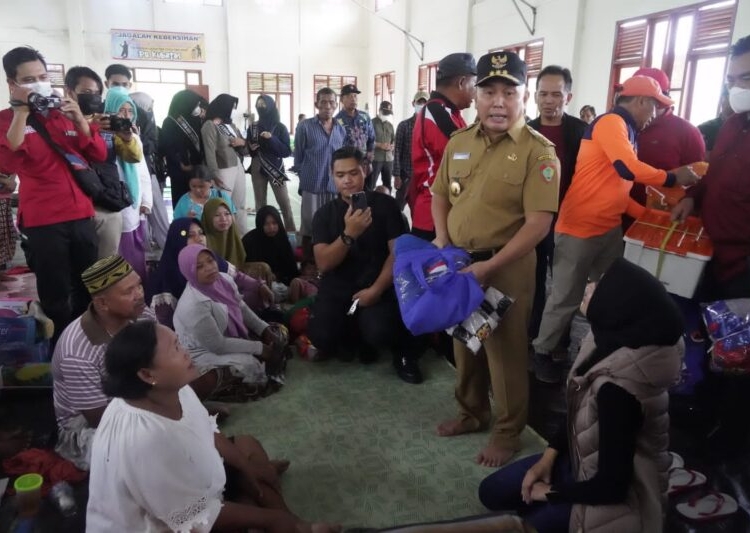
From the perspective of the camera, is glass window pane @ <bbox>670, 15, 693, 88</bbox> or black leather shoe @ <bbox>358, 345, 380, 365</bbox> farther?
glass window pane @ <bbox>670, 15, 693, 88</bbox>

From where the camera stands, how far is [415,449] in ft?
7.42

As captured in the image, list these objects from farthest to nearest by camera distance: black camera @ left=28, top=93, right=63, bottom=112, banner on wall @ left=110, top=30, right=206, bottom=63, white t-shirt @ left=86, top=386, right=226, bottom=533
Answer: banner on wall @ left=110, top=30, right=206, bottom=63 < black camera @ left=28, top=93, right=63, bottom=112 < white t-shirt @ left=86, top=386, right=226, bottom=533

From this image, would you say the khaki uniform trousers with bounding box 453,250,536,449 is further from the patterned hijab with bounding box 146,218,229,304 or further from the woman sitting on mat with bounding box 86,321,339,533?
the patterned hijab with bounding box 146,218,229,304

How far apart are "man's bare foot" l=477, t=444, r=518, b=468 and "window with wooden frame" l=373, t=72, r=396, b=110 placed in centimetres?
1348

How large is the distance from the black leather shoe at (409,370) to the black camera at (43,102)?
2054 millimetres

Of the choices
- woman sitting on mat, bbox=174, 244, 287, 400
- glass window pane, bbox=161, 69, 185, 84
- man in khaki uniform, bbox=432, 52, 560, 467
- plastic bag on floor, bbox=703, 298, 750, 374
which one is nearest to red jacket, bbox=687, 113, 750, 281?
plastic bag on floor, bbox=703, 298, 750, 374

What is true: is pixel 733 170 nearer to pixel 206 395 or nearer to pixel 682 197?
pixel 682 197

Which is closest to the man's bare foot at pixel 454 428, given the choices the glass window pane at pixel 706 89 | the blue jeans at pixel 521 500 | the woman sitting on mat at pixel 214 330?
the blue jeans at pixel 521 500

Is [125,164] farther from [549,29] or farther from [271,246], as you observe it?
[549,29]

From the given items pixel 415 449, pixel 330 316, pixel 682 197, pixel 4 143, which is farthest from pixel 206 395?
pixel 682 197

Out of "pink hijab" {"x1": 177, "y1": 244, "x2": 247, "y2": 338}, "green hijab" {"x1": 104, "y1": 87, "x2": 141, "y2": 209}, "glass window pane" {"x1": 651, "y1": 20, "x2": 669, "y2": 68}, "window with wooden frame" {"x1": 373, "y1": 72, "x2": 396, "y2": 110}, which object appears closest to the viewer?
"pink hijab" {"x1": 177, "y1": 244, "x2": 247, "y2": 338}

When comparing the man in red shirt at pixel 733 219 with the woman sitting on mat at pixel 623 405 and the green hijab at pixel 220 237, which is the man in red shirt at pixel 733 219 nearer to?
the woman sitting on mat at pixel 623 405

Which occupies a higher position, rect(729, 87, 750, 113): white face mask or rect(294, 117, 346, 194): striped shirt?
rect(729, 87, 750, 113): white face mask

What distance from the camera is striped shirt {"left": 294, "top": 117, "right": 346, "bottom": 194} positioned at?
17.1 ft
